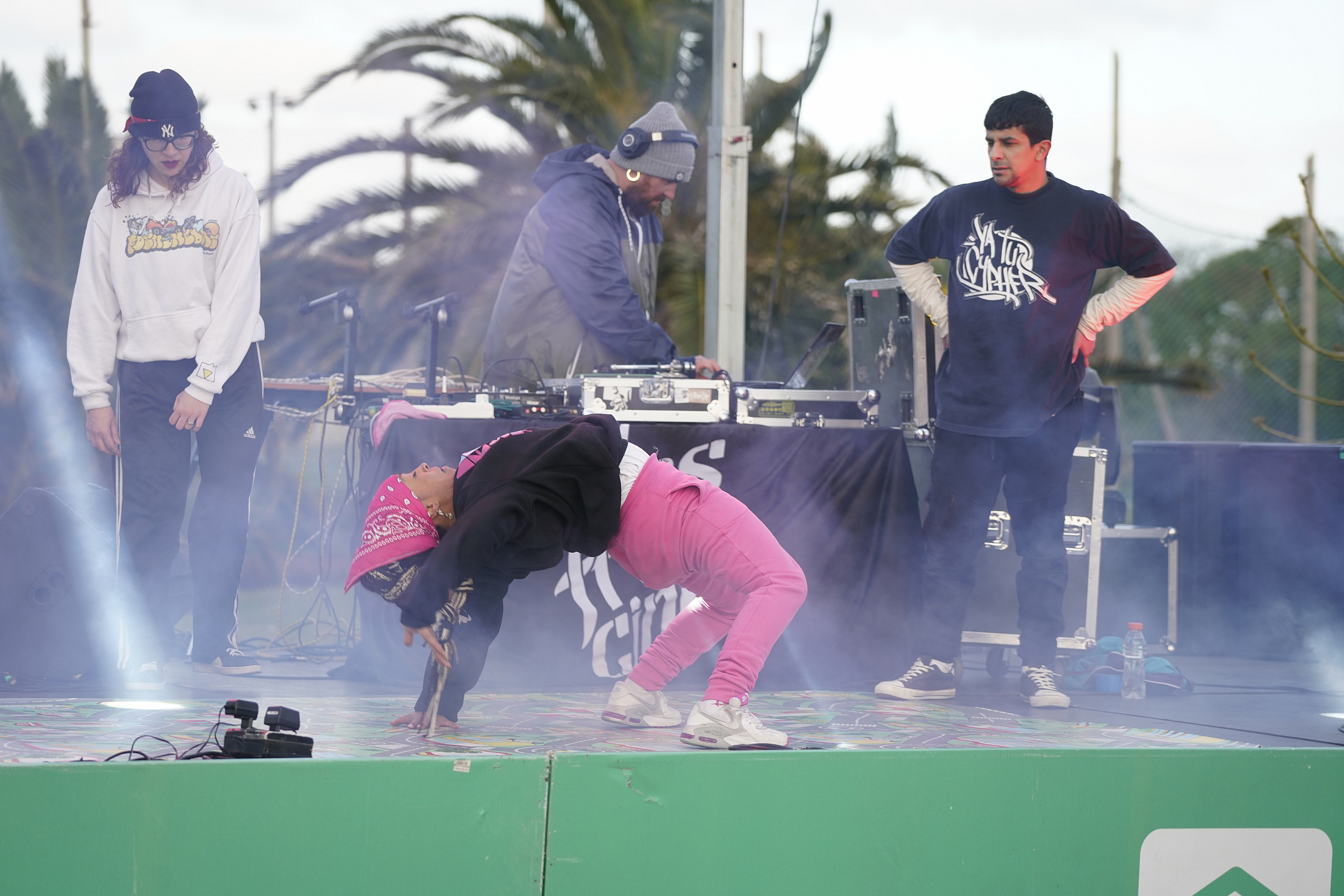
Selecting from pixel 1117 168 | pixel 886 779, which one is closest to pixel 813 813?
pixel 886 779

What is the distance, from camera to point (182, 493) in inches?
147

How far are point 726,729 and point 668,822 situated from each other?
62 cm

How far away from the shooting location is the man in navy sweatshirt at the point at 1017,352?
11.9 ft

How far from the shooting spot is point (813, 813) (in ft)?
6.88

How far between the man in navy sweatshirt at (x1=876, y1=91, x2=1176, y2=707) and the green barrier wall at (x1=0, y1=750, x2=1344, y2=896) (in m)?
1.39

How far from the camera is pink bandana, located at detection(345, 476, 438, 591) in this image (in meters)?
2.58

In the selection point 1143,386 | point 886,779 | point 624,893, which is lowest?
point 624,893

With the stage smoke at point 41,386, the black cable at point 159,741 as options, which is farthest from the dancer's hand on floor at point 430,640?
the stage smoke at point 41,386

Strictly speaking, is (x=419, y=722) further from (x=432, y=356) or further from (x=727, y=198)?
(x=727, y=198)

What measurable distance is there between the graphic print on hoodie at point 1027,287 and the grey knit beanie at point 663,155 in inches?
41.2

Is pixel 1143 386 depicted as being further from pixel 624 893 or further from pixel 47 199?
pixel 624 893

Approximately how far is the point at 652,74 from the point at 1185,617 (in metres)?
6.08

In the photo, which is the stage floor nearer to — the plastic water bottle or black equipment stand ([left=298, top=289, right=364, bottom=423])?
the plastic water bottle

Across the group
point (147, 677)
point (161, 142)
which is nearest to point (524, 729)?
point (147, 677)
